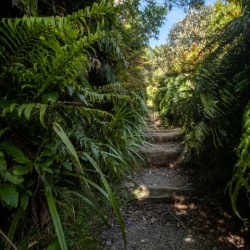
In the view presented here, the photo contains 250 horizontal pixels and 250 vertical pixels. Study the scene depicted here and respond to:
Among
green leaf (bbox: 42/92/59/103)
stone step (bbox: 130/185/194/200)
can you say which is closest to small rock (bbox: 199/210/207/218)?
stone step (bbox: 130/185/194/200)

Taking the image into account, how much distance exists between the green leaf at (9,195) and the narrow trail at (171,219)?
1.15 meters

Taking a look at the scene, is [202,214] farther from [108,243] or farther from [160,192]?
[108,243]

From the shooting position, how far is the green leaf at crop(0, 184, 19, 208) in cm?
83

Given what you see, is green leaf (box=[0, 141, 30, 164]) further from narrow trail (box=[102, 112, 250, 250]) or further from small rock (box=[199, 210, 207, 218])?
small rock (box=[199, 210, 207, 218])

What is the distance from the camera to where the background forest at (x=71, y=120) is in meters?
0.95

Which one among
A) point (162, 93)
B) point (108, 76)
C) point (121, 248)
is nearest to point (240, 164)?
point (121, 248)

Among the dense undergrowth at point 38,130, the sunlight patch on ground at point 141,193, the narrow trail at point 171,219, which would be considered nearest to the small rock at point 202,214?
the narrow trail at point 171,219

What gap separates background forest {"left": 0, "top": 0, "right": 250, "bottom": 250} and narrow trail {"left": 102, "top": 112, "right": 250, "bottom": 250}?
22cm

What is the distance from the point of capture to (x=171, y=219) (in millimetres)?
2221

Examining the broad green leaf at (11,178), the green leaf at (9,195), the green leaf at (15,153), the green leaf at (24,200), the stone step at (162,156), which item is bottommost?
the stone step at (162,156)

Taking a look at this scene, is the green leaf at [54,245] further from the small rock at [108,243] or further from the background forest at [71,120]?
the small rock at [108,243]

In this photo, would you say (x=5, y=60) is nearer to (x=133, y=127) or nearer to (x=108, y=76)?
(x=108, y=76)

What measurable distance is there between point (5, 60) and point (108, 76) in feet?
4.62

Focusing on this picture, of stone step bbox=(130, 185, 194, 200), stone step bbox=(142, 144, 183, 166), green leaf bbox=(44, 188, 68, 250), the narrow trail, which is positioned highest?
green leaf bbox=(44, 188, 68, 250)
